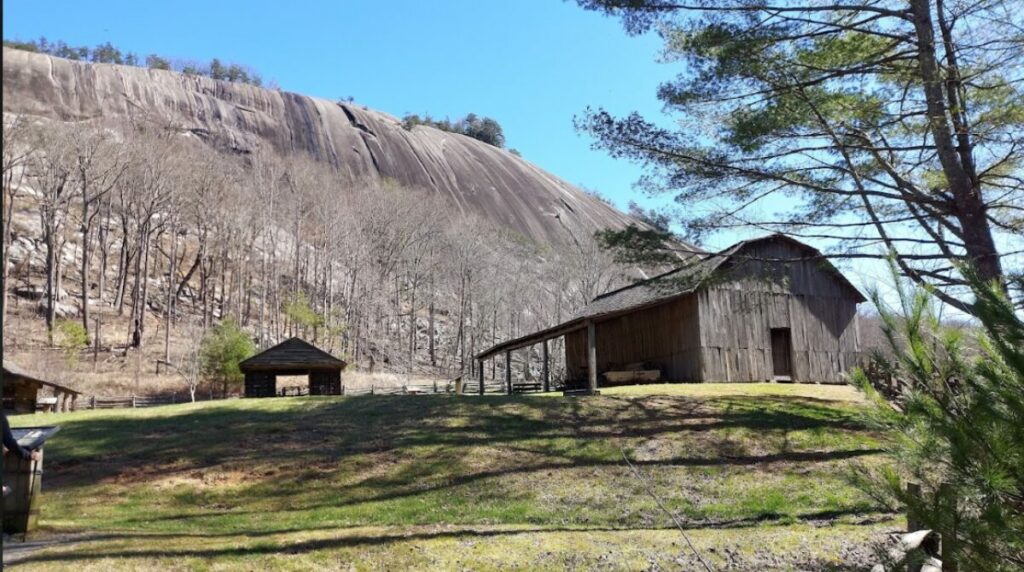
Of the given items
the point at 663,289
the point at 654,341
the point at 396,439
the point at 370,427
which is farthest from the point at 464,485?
the point at 654,341

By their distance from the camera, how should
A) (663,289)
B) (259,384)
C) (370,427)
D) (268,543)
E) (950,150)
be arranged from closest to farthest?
(268,543) → (950,150) → (663,289) → (370,427) → (259,384)

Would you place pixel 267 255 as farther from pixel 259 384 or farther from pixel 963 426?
pixel 963 426

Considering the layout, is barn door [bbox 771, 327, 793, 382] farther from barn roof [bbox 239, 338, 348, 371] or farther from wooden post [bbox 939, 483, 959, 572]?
wooden post [bbox 939, 483, 959, 572]

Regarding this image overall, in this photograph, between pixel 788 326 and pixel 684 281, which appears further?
pixel 788 326

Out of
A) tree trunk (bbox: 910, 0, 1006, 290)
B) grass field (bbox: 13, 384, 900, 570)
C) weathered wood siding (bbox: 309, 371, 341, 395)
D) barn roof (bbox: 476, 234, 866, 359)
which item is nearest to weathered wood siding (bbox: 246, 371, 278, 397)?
weathered wood siding (bbox: 309, 371, 341, 395)

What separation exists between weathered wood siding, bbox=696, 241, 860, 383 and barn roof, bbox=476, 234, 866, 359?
1.45 ft

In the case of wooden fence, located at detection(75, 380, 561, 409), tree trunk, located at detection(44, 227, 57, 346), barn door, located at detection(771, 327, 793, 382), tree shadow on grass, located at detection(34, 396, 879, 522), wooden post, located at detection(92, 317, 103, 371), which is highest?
tree trunk, located at detection(44, 227, 57, 346)

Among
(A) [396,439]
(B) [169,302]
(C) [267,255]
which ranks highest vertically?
(C) [267,255]

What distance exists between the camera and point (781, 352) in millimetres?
29172

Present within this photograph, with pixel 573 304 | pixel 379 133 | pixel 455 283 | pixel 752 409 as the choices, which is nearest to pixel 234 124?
pixel 379 133

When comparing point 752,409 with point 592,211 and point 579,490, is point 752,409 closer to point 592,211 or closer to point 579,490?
point 579,490

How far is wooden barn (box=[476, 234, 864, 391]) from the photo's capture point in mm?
27656

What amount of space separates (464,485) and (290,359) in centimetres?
1997

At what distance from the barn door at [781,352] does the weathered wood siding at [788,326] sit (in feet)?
0.67
